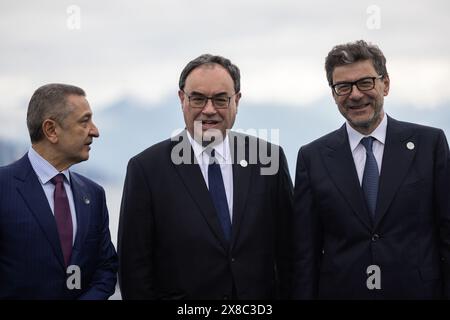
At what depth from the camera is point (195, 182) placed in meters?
5.48

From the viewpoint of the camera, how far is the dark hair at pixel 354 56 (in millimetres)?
5633

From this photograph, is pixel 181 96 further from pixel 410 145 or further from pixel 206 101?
pixel 410 145

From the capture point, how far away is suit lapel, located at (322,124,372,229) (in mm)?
5383

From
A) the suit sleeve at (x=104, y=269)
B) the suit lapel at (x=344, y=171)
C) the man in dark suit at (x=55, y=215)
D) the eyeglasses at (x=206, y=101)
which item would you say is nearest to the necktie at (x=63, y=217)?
the man in dark suit at (x=55, y=215)

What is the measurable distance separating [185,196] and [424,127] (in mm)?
2010

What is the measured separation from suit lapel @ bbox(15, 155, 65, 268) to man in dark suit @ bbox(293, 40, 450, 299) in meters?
1.90

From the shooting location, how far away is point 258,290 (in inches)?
212

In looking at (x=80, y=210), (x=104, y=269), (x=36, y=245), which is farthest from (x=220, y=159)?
(x=36, y=245)

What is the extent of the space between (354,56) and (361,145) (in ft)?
2.38

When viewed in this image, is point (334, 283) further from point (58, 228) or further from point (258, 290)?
point (58, 228)

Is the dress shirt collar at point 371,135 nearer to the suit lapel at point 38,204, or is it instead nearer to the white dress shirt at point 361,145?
the white dress shirt at point 361,145

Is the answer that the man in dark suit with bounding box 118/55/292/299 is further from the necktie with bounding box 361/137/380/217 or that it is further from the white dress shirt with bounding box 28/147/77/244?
the necktie with bounding box 361/137/380/217

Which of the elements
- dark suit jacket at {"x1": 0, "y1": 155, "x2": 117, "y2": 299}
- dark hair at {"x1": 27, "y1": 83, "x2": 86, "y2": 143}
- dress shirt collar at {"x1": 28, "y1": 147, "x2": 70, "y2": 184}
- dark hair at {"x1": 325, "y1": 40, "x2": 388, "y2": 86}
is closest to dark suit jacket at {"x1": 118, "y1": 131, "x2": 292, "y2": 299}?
dark suit jacket at {"x1": 0, "y1": 155, "x2": 117, "y2": 299}

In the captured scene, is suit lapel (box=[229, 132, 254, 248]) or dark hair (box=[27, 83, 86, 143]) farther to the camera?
dark hair (box=[27, 83, 86, 143])
